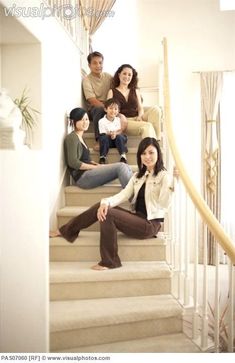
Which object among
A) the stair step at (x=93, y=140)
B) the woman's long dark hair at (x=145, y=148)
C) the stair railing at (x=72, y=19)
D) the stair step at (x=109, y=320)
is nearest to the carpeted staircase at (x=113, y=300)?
the stair step at (x=109, y=320)

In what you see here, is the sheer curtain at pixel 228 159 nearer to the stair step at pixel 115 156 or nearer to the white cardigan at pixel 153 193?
the white cardigan at pixel 153 193

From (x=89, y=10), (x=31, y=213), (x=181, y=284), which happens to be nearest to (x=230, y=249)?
(x=181, y=284)

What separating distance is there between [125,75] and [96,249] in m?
1.17

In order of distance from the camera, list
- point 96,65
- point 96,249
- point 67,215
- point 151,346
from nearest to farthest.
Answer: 1. point 151,346
2. point 96,249
3. point 67,215
4. point 96,65

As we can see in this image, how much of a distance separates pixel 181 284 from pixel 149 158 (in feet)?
1.80

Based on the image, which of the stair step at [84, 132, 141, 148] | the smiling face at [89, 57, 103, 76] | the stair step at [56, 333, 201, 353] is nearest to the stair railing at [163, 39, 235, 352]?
the stair step at [56, 333, 201, 353]

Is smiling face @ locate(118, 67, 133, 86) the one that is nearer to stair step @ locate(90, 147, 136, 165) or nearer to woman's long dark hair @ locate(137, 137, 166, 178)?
stair step @ locate(90, 147, 136, 165)

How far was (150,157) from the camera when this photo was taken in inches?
56.0

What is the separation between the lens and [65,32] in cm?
166

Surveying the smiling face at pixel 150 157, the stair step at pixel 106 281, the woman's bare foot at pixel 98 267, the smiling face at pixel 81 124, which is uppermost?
the smiling face at pixel 81 124

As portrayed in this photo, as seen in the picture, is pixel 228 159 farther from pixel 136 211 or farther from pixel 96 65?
pixel 96 65

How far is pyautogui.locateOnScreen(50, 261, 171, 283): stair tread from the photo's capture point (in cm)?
125

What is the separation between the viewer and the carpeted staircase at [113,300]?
1.11 meters

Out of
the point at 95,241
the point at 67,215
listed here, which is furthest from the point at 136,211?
the point at 67,215
